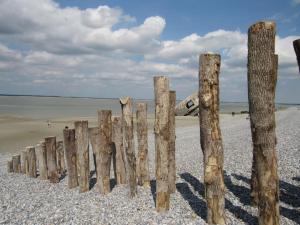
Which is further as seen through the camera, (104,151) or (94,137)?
(94,137)

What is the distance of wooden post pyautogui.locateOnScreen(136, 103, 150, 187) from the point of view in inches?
330

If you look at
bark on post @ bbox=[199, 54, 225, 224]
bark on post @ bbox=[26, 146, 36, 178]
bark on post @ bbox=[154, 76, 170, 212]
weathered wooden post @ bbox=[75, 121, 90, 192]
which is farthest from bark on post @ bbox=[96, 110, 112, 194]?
bark on post @ bbox=[26, 146, 36, 178]

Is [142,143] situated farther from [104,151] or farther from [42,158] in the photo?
[42,158]

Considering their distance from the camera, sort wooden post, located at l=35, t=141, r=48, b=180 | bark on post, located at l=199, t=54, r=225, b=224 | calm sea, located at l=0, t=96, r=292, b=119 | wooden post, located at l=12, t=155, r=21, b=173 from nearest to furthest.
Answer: bark on post, located at l=199, t=54, r=225, b=224
wooden post, located at l=35, t=141, r=48, b=180
wooden post, located at l=12, t=155, r=21, b=173
calm sea, located at l=0, t=96, r=292, b=119

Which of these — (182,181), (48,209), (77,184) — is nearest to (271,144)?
(182,181)

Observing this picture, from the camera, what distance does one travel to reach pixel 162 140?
275 inches

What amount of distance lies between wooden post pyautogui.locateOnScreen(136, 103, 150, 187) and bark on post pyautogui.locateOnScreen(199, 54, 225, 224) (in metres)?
2.48

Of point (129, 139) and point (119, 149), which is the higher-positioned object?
point (129, 139)

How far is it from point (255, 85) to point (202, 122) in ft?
3.74

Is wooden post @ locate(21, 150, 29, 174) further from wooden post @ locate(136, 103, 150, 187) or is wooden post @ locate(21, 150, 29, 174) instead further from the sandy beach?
wooden post @ locate(136, 103, 150, 187)

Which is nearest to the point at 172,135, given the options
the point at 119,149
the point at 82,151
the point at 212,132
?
the point at 119,149

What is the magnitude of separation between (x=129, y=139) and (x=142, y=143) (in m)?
0.72

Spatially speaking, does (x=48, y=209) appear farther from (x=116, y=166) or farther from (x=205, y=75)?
(x=205, y=75)

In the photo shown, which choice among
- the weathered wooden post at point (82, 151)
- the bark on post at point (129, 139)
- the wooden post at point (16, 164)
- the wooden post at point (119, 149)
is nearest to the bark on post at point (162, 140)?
the bark on post at point (129, 139)
